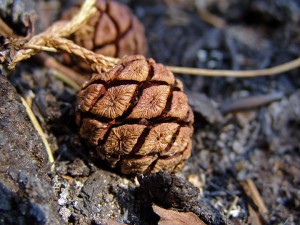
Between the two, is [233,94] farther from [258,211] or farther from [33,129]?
[33,129]

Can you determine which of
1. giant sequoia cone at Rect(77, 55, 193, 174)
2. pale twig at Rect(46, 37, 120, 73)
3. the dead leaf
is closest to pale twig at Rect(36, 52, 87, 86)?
pale twig at Rect(46, 37, 120, 73)

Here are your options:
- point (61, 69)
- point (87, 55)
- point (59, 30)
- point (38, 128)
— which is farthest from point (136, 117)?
point (61, 69)

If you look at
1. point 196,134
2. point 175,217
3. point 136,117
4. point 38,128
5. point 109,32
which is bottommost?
point 196,134

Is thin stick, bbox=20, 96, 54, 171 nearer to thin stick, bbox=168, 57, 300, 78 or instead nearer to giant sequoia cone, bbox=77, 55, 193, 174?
giant sequoia cone, bbox=77, 55, 193, 174

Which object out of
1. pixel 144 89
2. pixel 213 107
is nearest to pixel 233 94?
pixel 213 107

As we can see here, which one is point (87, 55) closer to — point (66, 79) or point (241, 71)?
point (66, 79)
